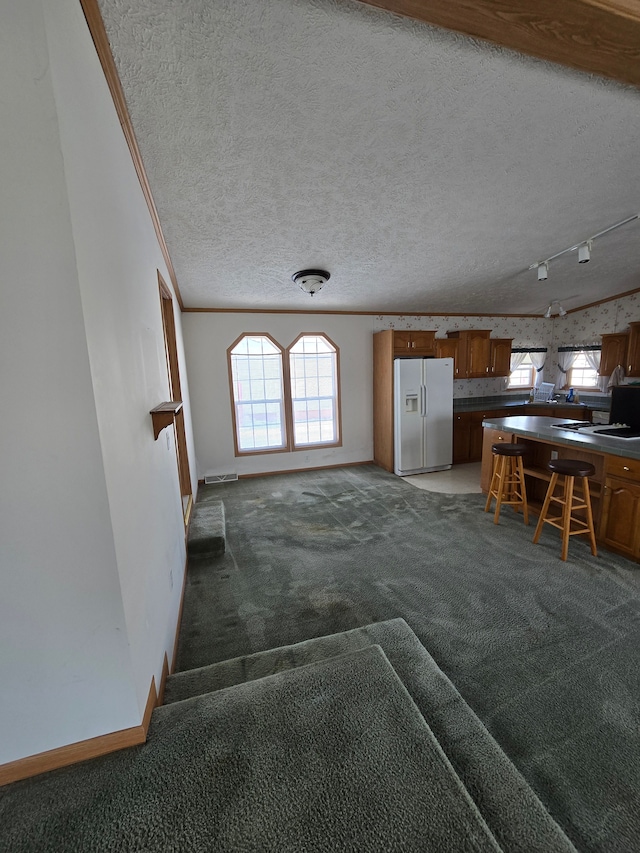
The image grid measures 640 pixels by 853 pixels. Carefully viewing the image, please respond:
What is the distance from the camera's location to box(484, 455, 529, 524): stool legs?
3227mm

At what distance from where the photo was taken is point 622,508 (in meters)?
2.62

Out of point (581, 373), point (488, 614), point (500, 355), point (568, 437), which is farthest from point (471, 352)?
point (488, 614)

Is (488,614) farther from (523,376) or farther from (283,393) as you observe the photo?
(523,376)

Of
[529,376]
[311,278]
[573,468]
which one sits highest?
[311,278]

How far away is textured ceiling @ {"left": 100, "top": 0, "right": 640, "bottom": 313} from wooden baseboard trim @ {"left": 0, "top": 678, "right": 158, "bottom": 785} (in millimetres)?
2522

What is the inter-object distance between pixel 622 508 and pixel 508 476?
1.00 metres

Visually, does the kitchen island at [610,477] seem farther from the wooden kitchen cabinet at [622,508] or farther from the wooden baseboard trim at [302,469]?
the wooden baseboard trim at [302,469]

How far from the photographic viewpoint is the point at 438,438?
5.03 metres

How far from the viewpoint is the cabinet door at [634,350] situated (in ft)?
16.3

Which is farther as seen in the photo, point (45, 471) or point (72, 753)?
point (72, 753)

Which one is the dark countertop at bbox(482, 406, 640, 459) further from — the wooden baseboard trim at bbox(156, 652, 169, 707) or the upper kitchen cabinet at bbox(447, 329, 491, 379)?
the wooden baseboard trim at bbox(156, 652, 169, 707)

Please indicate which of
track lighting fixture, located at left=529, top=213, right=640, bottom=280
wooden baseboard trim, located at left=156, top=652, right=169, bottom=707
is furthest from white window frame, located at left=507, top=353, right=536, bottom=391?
wooden baseboard trim, located at left=156, top=652, right=169, bottom=707

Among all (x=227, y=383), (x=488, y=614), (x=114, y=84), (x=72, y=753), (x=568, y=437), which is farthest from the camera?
(x=227, y=383)

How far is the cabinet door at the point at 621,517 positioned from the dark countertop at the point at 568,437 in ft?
0.90
